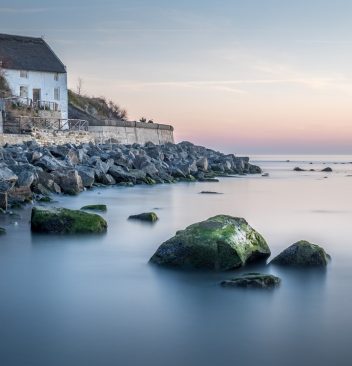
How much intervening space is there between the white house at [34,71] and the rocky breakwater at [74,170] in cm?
1463

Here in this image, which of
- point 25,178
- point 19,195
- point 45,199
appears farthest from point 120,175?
point 19,195

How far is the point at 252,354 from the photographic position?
5734 millimetres

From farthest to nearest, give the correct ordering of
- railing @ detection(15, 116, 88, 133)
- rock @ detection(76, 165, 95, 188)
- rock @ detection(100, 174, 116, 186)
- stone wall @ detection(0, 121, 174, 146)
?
railing @ detection(15, 116, 88, 133) → stone wall @ detection(0, 121, 174, 146) → rock @ detection(100, 174, 116, 186) → rock @ detection(76, 165, 95, 188)

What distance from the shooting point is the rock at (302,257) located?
9.22 meters

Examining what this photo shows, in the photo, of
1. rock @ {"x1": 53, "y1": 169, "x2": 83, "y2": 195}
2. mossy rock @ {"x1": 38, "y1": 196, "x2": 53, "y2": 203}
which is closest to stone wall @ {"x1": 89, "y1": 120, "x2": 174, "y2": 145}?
rock @ {"x1": 53, "y1": 169, "x2": 83, "y2": 195}

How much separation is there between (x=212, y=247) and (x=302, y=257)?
1.39 metres

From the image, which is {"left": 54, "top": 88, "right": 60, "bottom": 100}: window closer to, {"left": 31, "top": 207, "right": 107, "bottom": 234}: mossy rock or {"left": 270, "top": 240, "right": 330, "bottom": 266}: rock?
{"left": 31, "top": 207, "right": 107, "bottom": 234}: mossy rock

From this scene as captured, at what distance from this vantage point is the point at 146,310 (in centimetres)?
723

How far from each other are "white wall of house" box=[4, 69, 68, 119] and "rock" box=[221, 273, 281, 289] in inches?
1749

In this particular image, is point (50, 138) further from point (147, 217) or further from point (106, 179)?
point (147, 217)

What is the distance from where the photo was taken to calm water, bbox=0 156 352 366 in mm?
5723

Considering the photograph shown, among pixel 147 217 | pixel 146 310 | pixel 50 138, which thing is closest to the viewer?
pixel 146 310

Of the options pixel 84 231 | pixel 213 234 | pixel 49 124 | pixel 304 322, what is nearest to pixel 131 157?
pixel 49 124

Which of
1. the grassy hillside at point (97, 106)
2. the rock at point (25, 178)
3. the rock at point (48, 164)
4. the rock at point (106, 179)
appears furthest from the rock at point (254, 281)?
the grassy hillside at point (97, 106)
